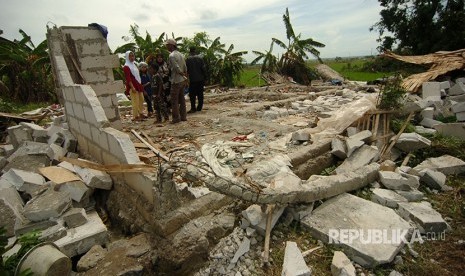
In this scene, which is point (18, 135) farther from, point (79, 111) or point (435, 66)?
point (435, 66)

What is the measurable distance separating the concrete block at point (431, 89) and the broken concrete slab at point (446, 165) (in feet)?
10.6

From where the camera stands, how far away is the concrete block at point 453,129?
4.88m

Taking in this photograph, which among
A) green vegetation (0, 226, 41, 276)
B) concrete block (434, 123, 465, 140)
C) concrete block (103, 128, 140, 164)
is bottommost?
green vegetation (0, 226, 41, 276)

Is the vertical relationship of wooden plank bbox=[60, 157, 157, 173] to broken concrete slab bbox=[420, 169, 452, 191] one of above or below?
above

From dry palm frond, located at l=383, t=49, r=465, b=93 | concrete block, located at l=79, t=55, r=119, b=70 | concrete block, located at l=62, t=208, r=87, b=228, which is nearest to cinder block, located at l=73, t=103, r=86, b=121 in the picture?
concrete block, located at l=79, t=55, r=119, b=70

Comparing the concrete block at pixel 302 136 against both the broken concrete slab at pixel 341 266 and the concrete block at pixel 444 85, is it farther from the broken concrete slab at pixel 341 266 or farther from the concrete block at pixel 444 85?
the concrete block at pixel 444 85

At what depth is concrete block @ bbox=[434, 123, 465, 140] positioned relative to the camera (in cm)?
488

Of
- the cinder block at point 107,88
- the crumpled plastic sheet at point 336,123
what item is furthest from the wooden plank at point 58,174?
the crumpled plastic sheet at point 336,123

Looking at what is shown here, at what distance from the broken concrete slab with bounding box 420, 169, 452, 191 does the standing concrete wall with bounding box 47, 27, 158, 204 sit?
4.20 metres

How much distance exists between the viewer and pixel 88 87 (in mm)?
4516

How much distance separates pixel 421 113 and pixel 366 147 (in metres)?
2.30

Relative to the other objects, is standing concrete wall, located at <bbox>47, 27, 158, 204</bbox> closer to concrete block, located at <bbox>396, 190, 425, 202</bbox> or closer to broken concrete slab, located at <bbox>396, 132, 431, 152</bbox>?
concrete block, located at <bbox>396, 190, 425, 202</bbox>

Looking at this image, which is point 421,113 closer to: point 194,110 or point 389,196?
point 389,196

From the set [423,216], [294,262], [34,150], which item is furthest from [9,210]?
[423,216]
